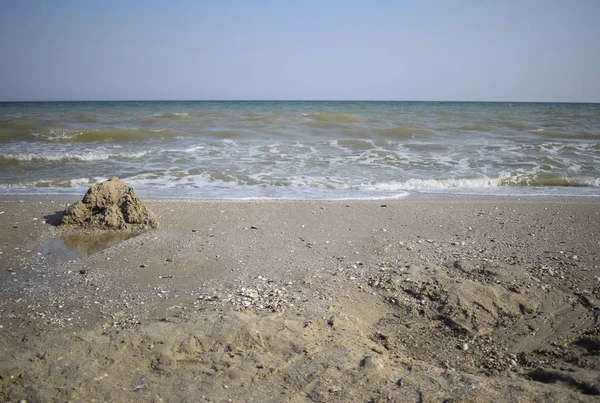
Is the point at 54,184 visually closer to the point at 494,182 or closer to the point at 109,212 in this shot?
the point at 109,212

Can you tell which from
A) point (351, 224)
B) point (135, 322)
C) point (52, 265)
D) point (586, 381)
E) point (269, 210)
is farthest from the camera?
point (269, 210)

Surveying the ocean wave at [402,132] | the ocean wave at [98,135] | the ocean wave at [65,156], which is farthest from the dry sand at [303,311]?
the ocean wave at [402,132]

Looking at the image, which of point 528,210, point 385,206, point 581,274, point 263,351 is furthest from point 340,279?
point 528,210

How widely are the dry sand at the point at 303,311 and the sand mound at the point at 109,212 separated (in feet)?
0.67

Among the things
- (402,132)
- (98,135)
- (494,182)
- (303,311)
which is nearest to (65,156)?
(98,135)

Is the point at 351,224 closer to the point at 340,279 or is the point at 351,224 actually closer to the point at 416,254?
the point at 416,254

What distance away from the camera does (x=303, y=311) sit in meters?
2.97

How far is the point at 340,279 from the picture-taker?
3545 mm

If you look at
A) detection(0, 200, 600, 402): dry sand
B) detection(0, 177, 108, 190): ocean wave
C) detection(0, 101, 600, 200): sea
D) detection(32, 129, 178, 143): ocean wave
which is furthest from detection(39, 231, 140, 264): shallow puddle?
detection(32, 129, 178, 143): ocean wave

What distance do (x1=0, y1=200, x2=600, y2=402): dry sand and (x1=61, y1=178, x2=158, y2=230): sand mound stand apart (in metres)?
0.20

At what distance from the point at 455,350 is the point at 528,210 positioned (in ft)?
13.0

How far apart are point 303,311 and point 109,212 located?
3.05 m

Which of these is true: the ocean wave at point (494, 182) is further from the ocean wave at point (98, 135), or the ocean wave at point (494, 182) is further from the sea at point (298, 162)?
the ocean wave at point (98, 135)

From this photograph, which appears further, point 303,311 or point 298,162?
point 298,162
